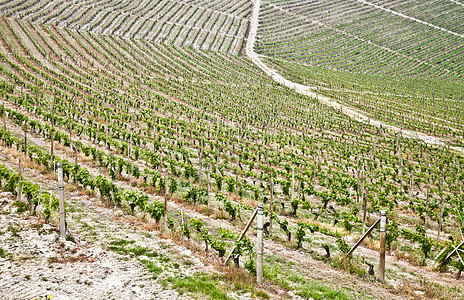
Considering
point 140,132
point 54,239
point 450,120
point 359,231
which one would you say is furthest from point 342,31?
point 54,239

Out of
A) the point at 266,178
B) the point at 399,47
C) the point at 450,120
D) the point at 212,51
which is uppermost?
the point at 399,47

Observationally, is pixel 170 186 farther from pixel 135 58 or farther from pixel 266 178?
pixel 135 58

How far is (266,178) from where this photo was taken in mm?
18672

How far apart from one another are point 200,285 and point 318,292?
8.21ft

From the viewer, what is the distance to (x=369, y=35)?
99000 mm

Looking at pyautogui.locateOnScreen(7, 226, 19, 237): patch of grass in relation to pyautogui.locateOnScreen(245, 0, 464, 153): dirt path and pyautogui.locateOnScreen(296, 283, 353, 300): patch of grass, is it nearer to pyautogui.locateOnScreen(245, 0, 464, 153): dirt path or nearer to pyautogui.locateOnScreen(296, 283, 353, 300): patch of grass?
pyautogui.locateOnScreen(296, 283, 353, 300): patch of grass

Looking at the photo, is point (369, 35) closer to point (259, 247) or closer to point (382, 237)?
point (382, 237)

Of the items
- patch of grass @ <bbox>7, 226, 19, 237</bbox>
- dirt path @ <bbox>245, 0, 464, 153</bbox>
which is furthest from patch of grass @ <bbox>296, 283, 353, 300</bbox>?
dirt path @ <bbox>245, 0, 464, 153</bbox>

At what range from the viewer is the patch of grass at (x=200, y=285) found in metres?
6.68

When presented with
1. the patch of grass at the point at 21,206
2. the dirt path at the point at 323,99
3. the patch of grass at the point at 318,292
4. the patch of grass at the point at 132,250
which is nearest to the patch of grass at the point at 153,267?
the patch of grass at the point at 132,250

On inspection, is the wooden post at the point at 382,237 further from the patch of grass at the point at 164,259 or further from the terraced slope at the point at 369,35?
the terraced slope at the point at 369,35

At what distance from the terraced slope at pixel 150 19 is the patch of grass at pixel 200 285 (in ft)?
236

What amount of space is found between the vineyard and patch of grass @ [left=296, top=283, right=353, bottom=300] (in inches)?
1.4

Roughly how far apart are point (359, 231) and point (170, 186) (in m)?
7.78
